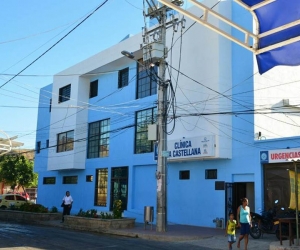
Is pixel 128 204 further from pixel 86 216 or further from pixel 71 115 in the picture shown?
pixel 71 115

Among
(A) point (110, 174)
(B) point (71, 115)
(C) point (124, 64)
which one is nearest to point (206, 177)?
(A) point (110, 174)

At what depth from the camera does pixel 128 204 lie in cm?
2442

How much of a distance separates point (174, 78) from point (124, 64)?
21.3ft

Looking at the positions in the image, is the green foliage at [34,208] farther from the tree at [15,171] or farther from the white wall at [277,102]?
the tree at [15,171]

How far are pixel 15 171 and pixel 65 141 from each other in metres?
21.5

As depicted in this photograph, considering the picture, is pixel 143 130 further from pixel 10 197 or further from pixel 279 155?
pixel 10 197

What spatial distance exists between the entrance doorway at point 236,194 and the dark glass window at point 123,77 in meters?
10.7

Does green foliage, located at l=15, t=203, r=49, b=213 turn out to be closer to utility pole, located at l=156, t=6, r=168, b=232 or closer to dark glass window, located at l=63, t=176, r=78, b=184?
dark glass window, located at l=63, t=176, r=78, b=184

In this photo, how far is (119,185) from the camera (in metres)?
25.6

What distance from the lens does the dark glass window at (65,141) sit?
2950 cm

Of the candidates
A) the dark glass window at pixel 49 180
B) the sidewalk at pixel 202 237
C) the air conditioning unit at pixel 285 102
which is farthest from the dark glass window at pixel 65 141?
the air conditioning unit at pixel 285 102

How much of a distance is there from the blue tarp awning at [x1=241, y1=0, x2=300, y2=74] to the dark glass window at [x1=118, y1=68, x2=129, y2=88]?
21811 millimetres

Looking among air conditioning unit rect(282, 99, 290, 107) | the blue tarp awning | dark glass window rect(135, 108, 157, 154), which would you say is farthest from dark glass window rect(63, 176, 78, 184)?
the blue tarp awning

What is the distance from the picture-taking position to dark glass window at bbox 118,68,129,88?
2653 cm
